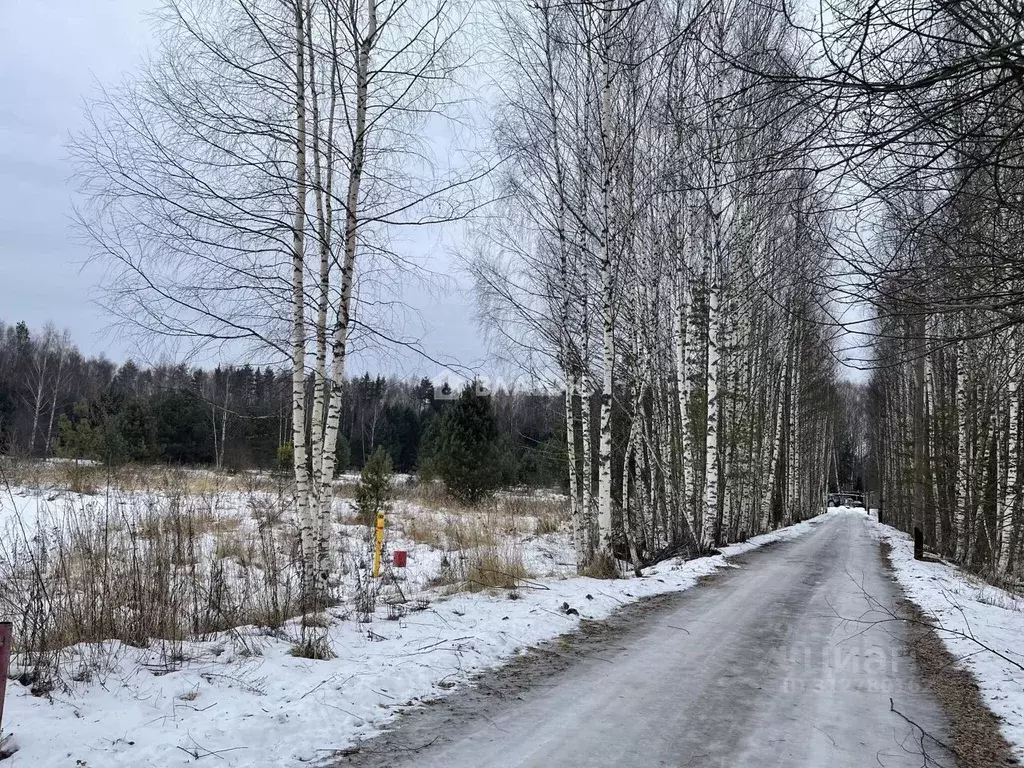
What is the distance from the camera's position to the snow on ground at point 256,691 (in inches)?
136

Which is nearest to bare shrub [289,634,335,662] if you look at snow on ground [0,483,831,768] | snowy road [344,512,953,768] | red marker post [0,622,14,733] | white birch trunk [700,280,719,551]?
snow on ground [0,483,831,768]

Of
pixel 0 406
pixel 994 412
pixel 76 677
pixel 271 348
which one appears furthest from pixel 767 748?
pixel 0 406

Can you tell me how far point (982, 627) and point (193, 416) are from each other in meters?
45.4

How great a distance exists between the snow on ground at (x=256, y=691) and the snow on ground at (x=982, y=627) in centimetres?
356

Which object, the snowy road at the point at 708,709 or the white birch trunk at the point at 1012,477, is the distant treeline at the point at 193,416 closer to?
the snowy road at the point at 708,709

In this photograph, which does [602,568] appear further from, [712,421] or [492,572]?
[712,421]

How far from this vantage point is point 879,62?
3545 mm

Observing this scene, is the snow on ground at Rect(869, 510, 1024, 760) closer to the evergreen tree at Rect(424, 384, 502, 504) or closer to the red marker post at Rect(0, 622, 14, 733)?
the red marker post at Rect(0, 622, 14, 733)

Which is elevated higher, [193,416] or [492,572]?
[193,416]

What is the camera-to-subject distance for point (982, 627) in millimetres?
7695

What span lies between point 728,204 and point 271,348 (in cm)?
948

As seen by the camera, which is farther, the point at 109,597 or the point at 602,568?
the point at 602,568

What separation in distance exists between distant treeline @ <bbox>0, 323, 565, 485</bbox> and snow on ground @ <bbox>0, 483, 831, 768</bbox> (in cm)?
233

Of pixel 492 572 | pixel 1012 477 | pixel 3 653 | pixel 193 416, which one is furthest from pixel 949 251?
pixel 193 416
